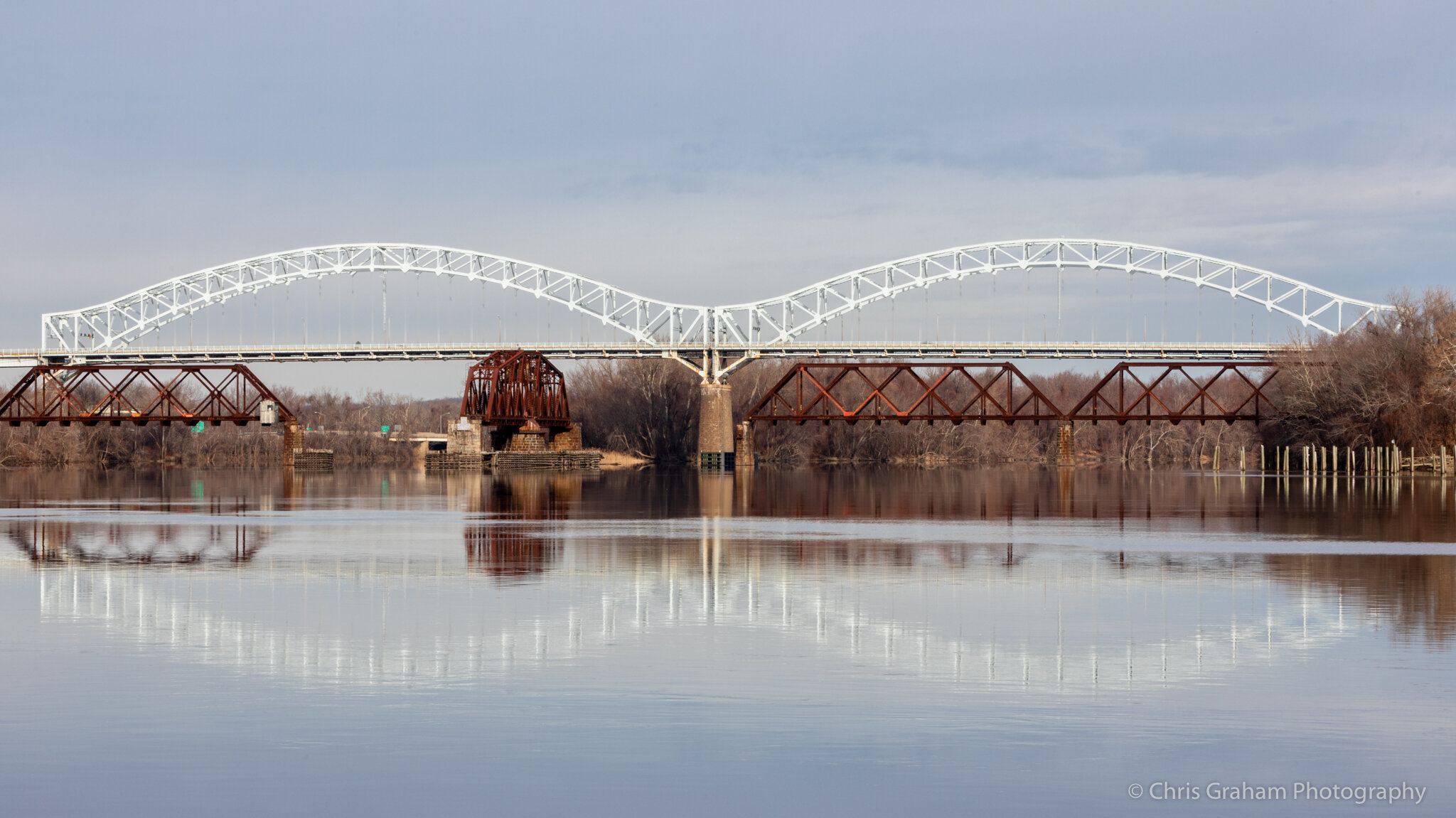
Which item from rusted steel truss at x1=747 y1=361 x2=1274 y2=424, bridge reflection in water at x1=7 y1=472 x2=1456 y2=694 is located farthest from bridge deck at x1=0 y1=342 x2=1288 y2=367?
bridge reflection in water at x1=7 y1=472 x2=1456 y2=694

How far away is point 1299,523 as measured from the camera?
35.5m

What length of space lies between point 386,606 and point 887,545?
1225 cm

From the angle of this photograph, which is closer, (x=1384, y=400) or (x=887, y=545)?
(x=887, y=545)

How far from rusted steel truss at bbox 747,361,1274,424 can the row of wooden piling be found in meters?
7.68

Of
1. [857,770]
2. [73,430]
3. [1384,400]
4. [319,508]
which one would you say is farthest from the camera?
[73,430]

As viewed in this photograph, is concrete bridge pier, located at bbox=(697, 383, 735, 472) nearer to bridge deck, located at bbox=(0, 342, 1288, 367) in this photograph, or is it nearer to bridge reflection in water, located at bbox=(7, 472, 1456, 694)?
bridge deck, located at bbox=(0, 342, 1288, 367)

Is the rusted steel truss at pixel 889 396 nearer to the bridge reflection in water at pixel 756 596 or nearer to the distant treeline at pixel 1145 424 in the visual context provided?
the distant treeline at pixel 1145 424

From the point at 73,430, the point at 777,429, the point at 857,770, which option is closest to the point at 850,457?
the point at 777,429

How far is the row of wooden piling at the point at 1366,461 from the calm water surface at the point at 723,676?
5886 cm

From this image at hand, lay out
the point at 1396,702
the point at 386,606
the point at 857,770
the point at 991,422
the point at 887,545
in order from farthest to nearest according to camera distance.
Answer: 1. the point at 991,422
2. the point at 887,545
3. the point at 386,606
4. the point at 1396,702
5. the point at 857,770

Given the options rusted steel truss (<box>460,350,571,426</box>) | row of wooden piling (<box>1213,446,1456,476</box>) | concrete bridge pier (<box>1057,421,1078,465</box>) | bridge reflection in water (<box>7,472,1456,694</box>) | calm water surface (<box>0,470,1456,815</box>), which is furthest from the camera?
concrete bridge pier (<box>1057,421,1078,465</box>)

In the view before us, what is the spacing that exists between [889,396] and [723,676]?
13519 centimetres

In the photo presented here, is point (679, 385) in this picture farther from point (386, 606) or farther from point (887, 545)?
point (386, 606)

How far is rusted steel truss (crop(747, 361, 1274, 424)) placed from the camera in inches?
4358
